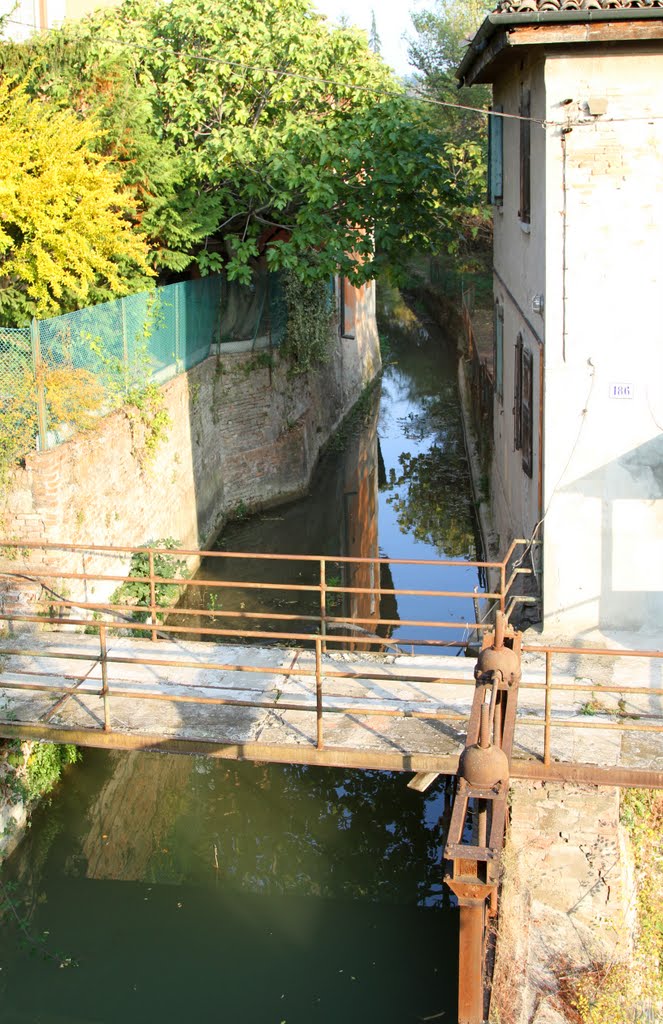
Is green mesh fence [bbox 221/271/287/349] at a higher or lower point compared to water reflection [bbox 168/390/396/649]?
higher

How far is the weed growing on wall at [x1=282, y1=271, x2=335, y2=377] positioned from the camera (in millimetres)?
20531

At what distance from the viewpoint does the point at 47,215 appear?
12.2 meters

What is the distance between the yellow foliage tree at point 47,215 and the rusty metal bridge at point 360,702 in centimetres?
327

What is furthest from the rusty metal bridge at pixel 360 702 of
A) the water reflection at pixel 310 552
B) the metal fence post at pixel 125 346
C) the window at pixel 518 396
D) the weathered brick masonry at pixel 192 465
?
the metal fence post at pixel 125 346

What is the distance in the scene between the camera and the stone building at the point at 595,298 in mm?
9805

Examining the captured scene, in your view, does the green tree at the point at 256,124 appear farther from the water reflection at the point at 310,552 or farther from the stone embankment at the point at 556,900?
the stone embankment at the point at 556,900

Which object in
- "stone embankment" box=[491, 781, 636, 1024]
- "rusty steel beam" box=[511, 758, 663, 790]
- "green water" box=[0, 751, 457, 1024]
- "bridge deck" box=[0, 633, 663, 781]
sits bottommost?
"green water" box=[0, 751, 457, 1024]

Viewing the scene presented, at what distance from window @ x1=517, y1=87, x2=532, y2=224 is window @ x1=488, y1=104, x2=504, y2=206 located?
2138 millimetres

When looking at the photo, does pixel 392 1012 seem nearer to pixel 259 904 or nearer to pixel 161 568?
pixel 259 904

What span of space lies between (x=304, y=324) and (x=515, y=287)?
26.6 feet

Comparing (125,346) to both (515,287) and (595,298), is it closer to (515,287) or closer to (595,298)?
(515,287)

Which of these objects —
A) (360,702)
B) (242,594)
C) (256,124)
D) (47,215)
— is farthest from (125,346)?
(360,702)

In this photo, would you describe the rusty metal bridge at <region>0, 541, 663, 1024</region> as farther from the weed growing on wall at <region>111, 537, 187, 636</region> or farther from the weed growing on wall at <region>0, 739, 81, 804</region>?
the weed growing on wall at <region>111, 537, 187, 636</region>

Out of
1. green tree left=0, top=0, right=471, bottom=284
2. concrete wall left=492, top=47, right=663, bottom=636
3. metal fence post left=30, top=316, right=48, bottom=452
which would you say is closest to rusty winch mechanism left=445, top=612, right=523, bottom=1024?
concrete wall left=492, top=47, right=663, bottom=636
